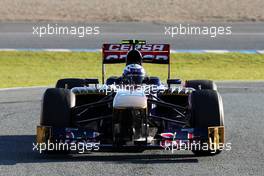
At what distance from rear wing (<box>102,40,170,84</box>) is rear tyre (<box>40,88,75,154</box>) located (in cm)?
240

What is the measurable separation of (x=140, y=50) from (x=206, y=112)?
282 cm

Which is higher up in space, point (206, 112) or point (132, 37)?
point (132, 37)

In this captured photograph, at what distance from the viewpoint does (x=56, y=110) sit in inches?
400

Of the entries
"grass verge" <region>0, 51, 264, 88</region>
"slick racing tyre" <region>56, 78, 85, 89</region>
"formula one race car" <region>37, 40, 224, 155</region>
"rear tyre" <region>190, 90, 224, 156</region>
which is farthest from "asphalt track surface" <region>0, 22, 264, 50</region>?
"rear tyre" <region>190, 90, 224, 156</region>

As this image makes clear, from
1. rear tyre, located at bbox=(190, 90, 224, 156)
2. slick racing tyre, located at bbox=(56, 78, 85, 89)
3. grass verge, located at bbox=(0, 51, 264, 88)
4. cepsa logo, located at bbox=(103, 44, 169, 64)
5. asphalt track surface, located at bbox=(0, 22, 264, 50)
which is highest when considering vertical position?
asphalt track surface, located at bbox=(0, 22, 264, 50)

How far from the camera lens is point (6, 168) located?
9406mm

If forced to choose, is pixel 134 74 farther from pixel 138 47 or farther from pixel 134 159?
pixel 134 159

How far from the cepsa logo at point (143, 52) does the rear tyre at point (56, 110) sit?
248 cm

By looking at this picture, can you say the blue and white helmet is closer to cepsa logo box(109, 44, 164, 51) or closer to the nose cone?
cepsa logo box(109, 44, 164, 51)

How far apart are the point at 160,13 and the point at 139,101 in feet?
72.7

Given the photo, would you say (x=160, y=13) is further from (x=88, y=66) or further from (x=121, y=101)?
(x=121, y=101)

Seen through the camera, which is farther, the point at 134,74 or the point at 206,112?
the point at 134,74

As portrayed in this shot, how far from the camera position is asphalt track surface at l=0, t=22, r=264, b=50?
24609 millimetres

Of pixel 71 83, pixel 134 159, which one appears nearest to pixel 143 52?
pixel 71 83
